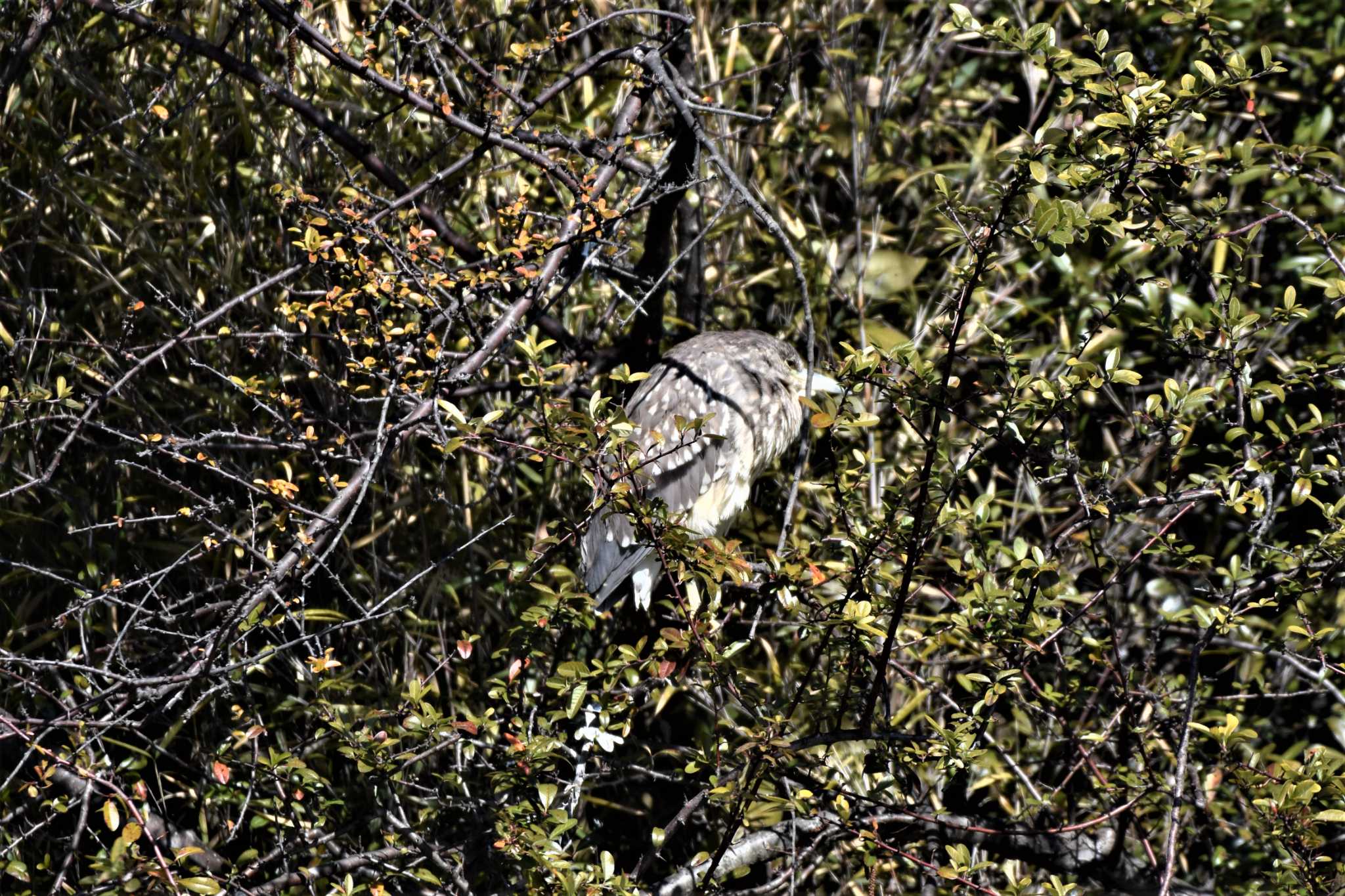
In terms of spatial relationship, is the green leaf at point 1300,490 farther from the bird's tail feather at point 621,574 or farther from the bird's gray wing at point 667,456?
the bird's tail feather at point 621,574

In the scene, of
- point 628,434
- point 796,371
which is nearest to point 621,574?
point 796,371

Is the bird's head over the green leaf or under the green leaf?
under

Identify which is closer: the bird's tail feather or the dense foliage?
the dense foliage

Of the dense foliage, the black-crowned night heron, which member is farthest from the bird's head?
the dense foliage

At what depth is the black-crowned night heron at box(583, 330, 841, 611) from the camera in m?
3.12

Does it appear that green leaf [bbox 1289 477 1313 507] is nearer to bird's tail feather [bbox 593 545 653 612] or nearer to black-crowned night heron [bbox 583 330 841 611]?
black-crowned night heron [bbox 583 330 841 611]

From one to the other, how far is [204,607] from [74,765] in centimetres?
36

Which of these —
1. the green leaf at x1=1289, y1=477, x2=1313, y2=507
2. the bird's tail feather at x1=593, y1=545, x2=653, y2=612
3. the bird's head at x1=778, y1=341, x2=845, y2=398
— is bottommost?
the bird's tail feather at x1=593, y1=545, x2=653, y2=612

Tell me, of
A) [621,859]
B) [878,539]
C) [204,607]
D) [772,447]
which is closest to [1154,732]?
[878,539]

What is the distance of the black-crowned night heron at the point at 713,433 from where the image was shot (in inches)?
123

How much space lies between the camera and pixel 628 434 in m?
1.89

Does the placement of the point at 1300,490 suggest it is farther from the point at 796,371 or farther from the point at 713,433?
the point at 796,371

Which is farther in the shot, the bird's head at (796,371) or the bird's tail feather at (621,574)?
the bird's head at (796,371)

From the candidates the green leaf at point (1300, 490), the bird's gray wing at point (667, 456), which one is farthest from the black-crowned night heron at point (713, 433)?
the green leaf at point (1300, 490)
